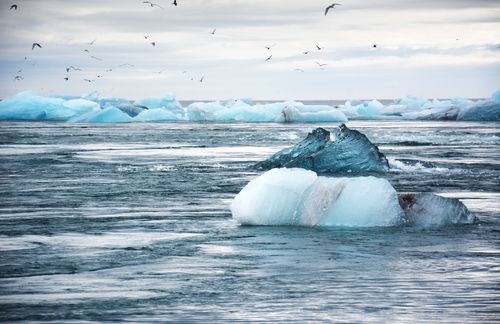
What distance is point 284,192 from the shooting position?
12.3 metres

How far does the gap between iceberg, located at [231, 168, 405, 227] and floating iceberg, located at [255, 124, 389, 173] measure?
7.93m

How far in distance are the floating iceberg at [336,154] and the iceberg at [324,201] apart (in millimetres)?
7930

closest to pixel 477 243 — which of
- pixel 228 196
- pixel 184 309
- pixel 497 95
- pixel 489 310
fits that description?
pixel 489 310

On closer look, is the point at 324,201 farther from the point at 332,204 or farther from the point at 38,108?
the point at 38,108

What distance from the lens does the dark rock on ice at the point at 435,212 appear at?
40.7ft

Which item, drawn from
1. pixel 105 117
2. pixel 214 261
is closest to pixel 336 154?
pixel 214 261

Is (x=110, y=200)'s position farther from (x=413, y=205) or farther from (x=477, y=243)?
(x=477, y=243)

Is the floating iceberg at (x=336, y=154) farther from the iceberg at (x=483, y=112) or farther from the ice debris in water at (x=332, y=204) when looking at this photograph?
the iceberg at (x=483, y=112)

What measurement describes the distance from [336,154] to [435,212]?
26.4 feet

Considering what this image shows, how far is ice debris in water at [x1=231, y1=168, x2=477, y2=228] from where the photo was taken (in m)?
12.2

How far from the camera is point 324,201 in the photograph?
12.3m

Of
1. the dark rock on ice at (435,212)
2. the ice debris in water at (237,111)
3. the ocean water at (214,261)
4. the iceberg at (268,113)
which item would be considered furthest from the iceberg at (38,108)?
the dark rock on ice at (435,212)

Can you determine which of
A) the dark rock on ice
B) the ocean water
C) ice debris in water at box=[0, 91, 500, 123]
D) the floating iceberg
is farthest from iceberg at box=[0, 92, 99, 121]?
the dark rock on ice

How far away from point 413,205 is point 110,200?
5636 millimetres
